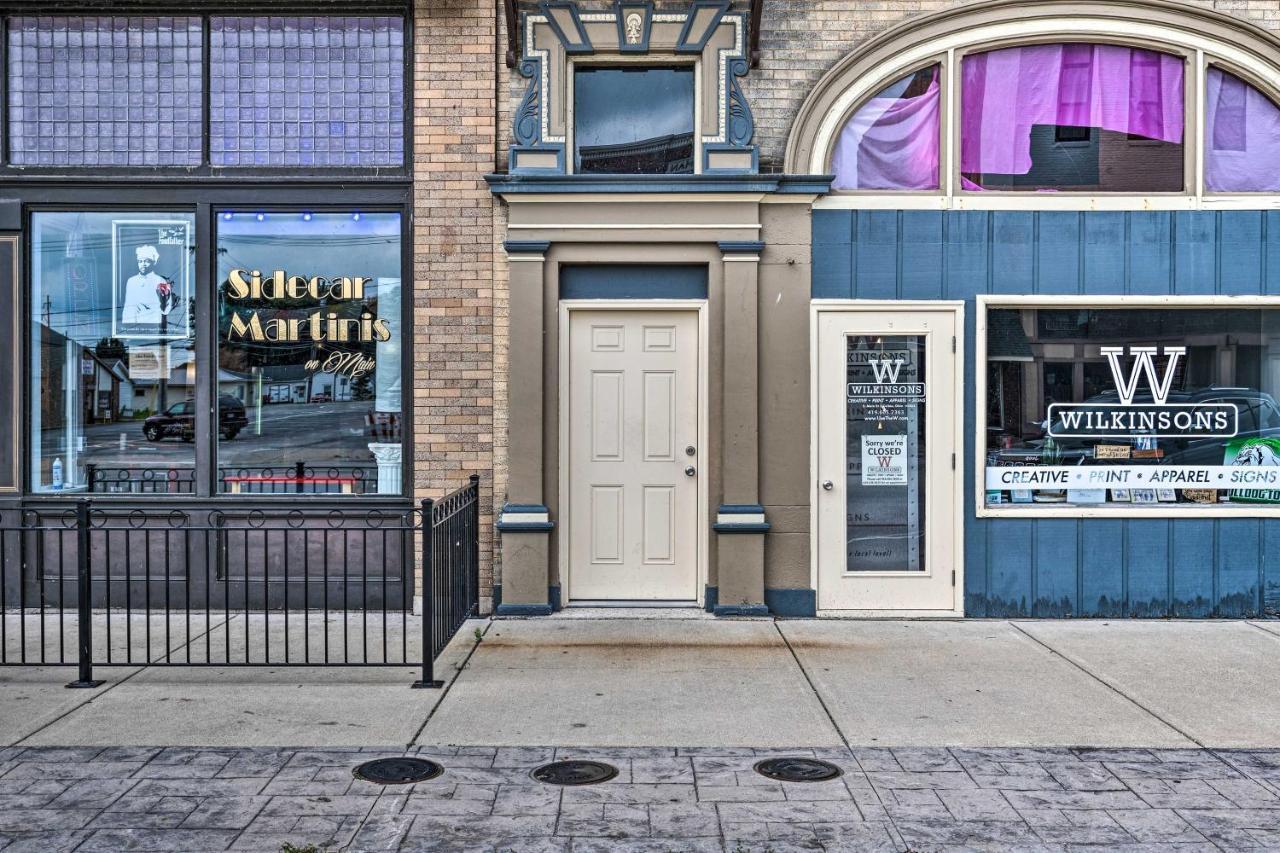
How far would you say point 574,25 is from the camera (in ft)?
30.0

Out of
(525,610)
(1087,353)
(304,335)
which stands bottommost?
(525,610)

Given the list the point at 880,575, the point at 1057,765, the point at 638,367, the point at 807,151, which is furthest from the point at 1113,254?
the point at 1057,765

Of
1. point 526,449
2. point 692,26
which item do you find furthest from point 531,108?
point 526,449

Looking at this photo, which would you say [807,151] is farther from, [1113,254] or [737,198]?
[1113,254]

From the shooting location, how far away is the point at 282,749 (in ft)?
19.5

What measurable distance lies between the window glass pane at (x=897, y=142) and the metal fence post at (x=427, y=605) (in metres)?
4.37

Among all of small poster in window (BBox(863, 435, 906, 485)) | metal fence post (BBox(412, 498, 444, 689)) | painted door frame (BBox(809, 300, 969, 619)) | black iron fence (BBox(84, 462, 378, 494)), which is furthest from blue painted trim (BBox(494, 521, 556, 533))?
small poster in window (BBox(863, 435, 906, 485))

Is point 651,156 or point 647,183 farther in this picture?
point 651,156

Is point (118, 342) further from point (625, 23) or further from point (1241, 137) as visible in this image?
point (1241, 137)

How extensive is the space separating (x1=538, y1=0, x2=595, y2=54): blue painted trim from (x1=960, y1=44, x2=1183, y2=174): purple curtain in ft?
9.74

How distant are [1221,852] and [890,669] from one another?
308 centimetres

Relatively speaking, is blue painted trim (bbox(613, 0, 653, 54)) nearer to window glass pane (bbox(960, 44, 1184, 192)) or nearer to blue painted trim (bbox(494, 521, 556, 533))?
window glass pane (bbox(960, 44, 1184, 192))

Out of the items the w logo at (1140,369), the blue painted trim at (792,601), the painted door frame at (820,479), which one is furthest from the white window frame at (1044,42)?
the blue painted trim at (792,601)

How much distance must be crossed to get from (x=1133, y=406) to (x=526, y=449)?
15.6ft
